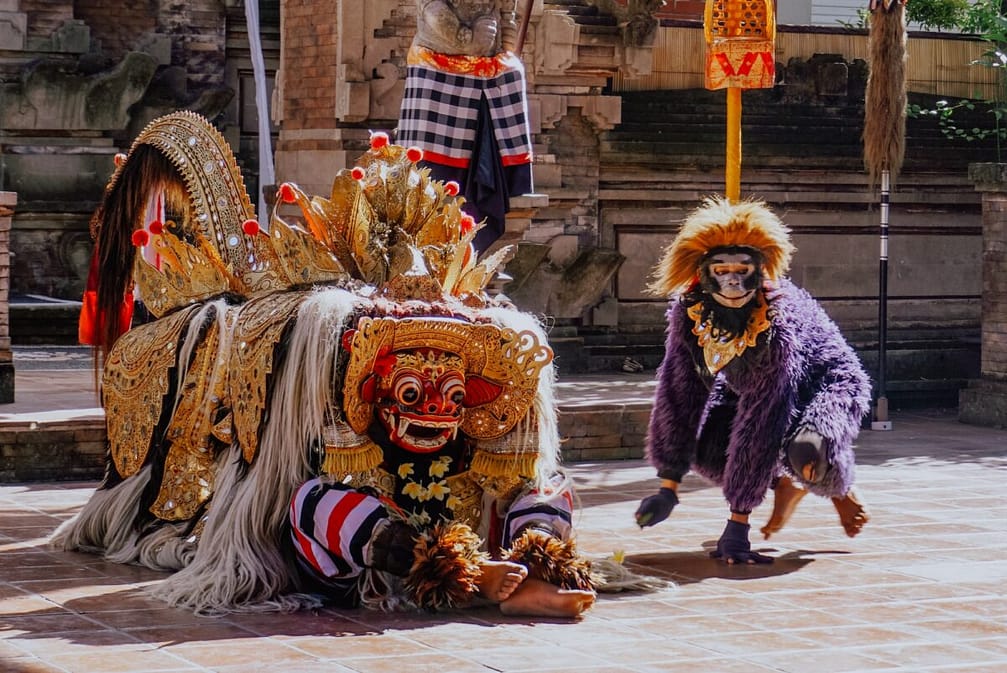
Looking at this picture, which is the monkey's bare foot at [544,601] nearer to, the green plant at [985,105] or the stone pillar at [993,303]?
the stone pillar at [993,303]

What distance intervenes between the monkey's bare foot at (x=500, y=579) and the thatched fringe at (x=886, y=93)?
25.0 ft

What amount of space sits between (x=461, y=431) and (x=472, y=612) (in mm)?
704

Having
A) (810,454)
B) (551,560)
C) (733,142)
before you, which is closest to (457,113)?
(733,142)

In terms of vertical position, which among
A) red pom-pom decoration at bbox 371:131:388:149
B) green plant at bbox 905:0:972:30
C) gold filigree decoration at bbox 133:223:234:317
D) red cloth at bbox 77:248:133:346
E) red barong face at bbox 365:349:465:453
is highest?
green plant at bbox 905:0:972:30

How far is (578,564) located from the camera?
5652 mm

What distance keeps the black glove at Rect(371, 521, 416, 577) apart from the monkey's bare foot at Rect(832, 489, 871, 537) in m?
2.21

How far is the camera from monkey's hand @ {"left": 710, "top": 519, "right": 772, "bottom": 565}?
675 cm

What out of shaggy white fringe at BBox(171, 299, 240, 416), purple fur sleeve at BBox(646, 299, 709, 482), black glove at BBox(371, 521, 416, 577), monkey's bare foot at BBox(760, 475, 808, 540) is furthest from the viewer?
monkey's bare foot at BBox(760, 475, 808, 540)

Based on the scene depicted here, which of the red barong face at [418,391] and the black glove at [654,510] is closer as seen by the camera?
the red barong face at [418,391]

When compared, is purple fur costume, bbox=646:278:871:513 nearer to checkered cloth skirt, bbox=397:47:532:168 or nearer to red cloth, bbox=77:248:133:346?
checkered cloth skirt, bbox=397:47:532:168

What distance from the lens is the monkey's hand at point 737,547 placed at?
22.1ft

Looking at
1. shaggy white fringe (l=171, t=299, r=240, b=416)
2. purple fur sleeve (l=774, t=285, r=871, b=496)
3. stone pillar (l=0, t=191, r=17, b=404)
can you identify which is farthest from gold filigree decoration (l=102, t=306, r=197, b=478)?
stone pillar (l=0, t=191, r=17, b=404)

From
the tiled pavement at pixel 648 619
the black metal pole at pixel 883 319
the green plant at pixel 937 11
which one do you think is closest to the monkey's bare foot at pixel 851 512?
the tiled pavement at pixel 648 619

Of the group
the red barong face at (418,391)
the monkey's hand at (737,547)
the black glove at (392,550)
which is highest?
the red barong face at (418,391)
